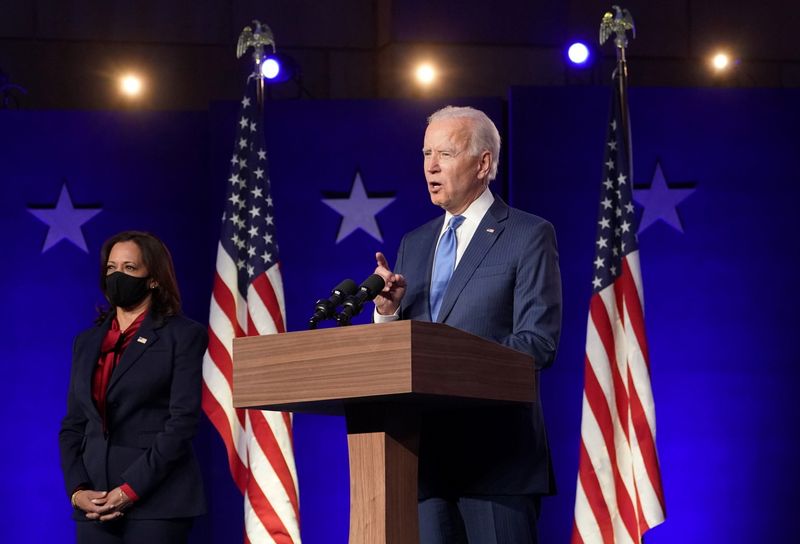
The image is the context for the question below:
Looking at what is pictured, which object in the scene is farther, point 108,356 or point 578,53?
point 578,53

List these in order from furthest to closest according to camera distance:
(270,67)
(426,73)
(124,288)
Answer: (426,73) → (270,67) → (124,288)

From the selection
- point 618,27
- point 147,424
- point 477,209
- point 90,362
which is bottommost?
point 147,424

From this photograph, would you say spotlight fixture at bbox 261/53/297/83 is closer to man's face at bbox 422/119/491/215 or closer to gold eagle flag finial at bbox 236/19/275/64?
gold eagle flag finial at bbox 236/19/275/64

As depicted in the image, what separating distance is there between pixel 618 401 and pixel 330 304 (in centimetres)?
259

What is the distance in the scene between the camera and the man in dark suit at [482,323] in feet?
8.05

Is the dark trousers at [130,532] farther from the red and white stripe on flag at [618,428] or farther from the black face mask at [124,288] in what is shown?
the red and white stripe on flag at [618,428]

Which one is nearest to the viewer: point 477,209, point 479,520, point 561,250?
point 479,520

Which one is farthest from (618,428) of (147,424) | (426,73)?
(426,73)

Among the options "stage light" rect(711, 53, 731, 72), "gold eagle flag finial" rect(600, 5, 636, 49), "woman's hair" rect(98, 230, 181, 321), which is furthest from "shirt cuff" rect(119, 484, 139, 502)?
"stage light" rect(711, 53, 731, 72)

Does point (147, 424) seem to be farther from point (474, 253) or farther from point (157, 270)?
point (474, 253)

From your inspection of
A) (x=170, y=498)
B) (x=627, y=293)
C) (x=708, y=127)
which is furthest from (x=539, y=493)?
(x=708, y=127)

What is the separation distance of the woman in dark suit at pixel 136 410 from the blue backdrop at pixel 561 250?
1.61 m

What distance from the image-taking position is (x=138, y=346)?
3.44 m

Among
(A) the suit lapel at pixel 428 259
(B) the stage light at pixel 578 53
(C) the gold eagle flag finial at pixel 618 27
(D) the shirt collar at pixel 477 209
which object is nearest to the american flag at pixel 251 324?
(C) the gold eagle flag finial at pixel 618 27
